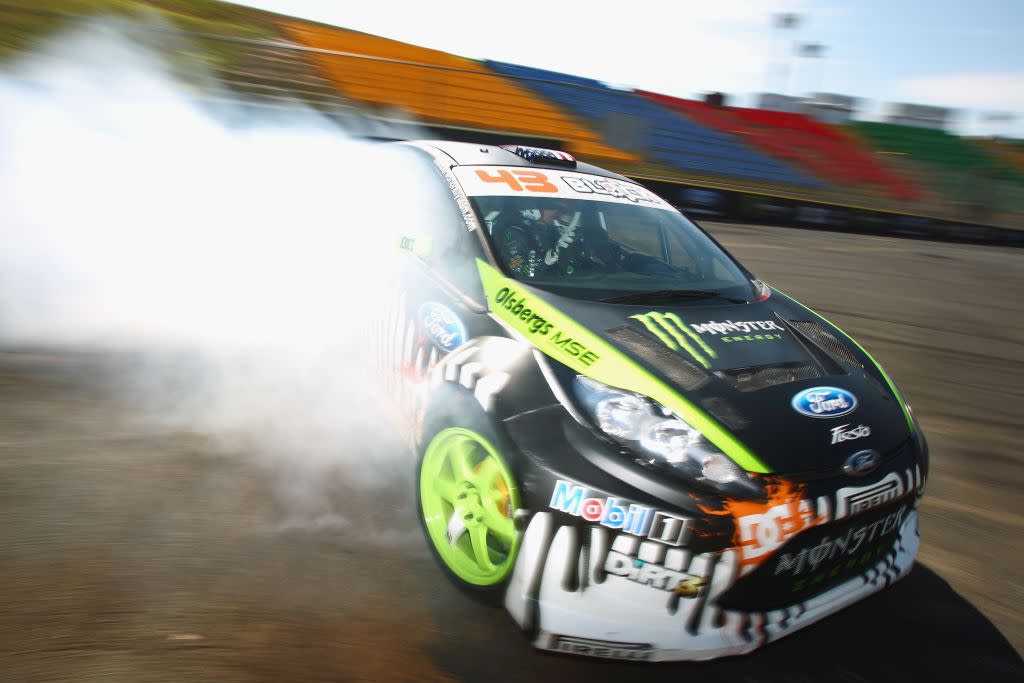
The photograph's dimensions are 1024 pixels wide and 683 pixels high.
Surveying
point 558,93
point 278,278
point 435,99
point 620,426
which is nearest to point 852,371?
point 620,426

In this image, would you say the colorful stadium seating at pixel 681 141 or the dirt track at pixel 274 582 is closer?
the dirt track at pixel 274 582

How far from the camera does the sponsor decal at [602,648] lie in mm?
2129

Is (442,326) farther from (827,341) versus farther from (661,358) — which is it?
(827,341)

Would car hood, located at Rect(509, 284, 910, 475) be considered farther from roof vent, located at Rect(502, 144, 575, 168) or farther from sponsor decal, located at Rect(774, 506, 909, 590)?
roof vent, located at Rect(502, 144, 575, 168)

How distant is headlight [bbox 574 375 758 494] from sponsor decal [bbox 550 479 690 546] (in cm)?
15

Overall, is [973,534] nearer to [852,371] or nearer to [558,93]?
[852,371]

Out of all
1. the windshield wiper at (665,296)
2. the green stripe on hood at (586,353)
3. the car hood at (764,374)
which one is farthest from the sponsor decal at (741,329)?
the green stripe on hood at (586,353)

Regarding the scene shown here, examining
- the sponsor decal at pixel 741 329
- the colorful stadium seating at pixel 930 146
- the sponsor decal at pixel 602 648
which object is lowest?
the sponsor decal at pixel 602 648

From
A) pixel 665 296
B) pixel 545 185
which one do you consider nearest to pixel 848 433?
pixel 665 296

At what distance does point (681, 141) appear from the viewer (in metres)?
18.3

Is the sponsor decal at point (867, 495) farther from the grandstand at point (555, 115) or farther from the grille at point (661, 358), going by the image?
the grandstand at point (555, 115)

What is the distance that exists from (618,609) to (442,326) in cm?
127

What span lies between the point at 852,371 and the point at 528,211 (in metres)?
1.45

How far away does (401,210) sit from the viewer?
146 inches
